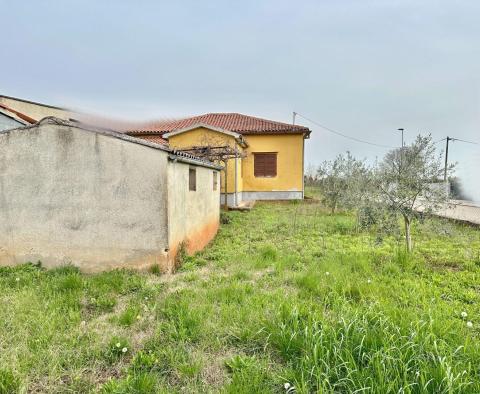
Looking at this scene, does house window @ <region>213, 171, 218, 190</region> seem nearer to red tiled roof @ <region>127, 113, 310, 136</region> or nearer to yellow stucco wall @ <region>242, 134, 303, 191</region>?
red tiled roof @ <region>127, 113, 310, 136</region>

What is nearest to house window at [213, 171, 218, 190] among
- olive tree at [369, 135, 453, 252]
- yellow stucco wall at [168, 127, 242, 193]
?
olive tree at [369, 135, 453, 252]

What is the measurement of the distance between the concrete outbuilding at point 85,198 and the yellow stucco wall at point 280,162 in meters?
14.2

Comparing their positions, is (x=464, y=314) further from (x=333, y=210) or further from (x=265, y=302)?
(x=333, y=210)

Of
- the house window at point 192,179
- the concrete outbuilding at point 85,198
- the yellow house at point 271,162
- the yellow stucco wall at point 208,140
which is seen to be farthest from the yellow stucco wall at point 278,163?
the concrete outbuilding at point 85,198

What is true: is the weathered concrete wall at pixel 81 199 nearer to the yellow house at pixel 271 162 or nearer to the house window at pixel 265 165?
the yellow house at pixel 271 162

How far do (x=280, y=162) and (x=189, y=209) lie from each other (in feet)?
44.9

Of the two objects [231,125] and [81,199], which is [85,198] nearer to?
[81,199]

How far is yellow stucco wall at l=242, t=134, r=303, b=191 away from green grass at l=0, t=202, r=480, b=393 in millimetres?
13838

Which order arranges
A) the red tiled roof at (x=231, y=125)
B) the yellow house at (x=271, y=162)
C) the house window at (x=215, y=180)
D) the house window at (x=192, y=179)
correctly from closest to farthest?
the house window at (x=192, y=179) < the house window at (x=215, y=180) < the red tiled roof at (x=231, y=125) < the yellow house at (x=271, y=162)

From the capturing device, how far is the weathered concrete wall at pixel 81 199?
19.3 ft

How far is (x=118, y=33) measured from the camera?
10.2 meters

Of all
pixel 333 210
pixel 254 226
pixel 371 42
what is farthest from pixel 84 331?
pixel 371 42

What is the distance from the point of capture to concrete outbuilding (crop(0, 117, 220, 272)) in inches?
231

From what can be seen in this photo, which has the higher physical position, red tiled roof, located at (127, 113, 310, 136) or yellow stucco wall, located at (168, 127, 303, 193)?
red tiled roof, located at (127, 113, 310, 136)
